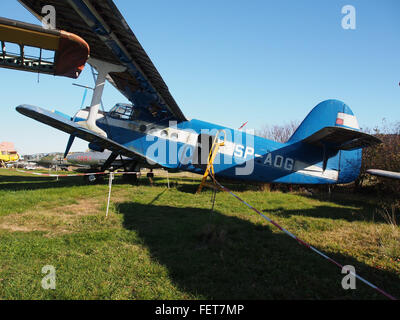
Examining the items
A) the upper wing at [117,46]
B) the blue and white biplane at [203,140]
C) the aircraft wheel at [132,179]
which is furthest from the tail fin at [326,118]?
the aircraft wheel at [132,179]

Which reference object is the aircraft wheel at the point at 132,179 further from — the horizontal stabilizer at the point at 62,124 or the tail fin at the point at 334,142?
the tail fin at the point at 334,142

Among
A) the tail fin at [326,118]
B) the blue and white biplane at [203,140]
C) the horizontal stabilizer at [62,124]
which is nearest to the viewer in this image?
the horizontal stabilizer at [62,124]

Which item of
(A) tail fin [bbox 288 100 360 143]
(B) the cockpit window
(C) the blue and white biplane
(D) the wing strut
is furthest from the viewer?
(B) the cockpit window

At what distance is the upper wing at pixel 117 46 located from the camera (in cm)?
545

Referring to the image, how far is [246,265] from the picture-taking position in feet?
9.71

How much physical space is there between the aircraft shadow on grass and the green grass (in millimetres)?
12

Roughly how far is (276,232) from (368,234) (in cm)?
177

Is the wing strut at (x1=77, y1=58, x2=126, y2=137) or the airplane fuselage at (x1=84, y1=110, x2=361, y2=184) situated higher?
the wing strut at (x1=77, y1=58, x2=126, y2=137)

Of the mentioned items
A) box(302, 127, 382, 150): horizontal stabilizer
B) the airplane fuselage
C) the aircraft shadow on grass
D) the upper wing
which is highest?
the upper wing

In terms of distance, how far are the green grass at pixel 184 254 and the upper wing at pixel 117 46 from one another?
4.79 m

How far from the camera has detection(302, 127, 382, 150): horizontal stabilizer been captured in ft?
23.5

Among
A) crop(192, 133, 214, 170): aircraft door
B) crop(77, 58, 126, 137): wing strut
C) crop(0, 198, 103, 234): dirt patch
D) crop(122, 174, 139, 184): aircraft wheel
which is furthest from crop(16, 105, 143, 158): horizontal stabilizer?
crop(0, 198, 103, 234): dirt patch

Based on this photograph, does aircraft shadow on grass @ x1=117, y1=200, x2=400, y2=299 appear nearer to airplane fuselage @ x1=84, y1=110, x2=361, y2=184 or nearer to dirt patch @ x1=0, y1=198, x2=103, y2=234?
dirt patch @ x1=0, y1=198, x2=103, y2=234
